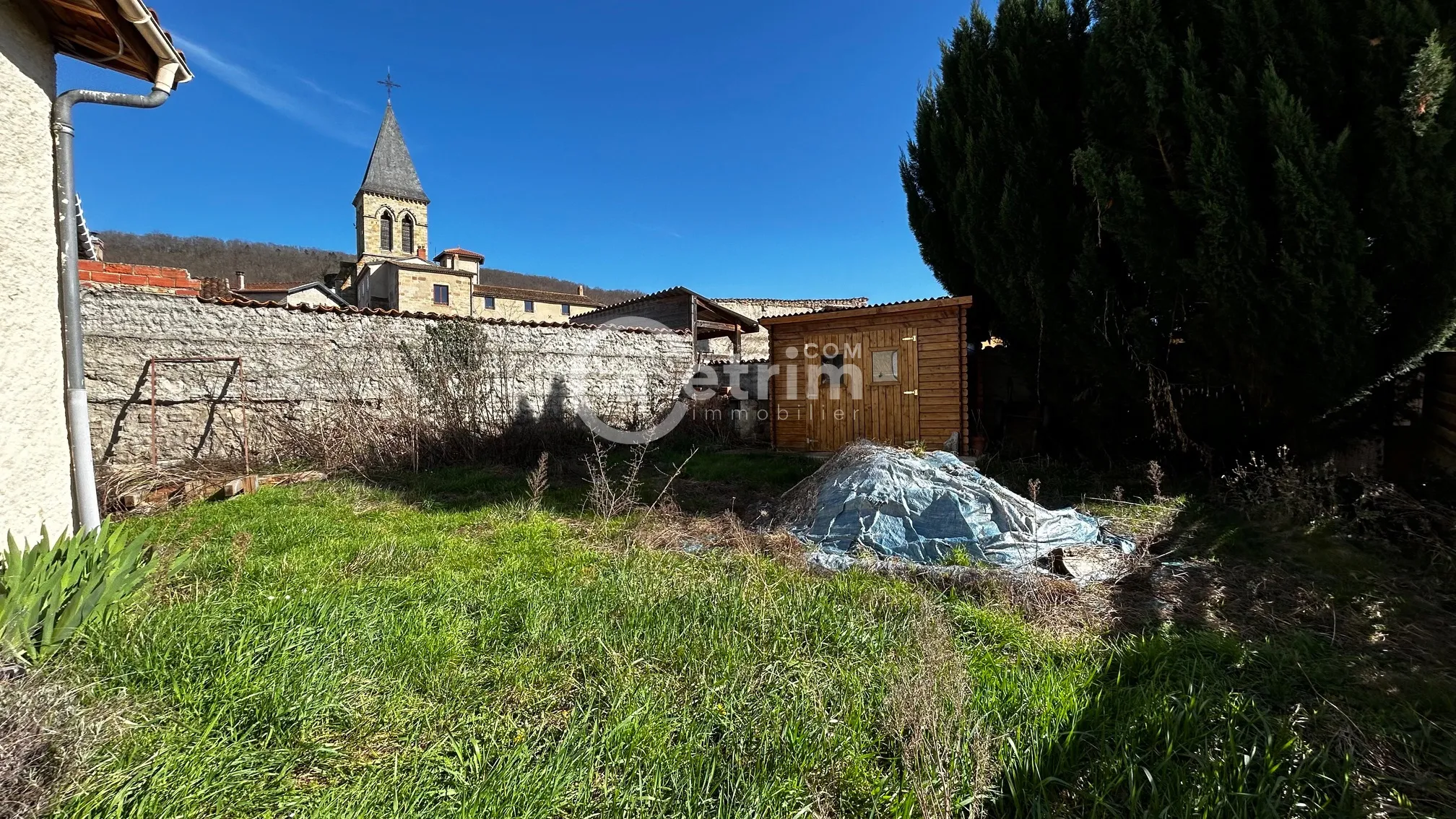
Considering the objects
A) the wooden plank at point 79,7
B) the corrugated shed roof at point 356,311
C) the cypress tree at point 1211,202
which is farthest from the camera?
the corrugated shed roof at point 356,311

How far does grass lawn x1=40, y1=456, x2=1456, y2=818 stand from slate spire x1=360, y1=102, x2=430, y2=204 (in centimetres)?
4360

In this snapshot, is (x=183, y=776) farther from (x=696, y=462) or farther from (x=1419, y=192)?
(x=1419, y=192)

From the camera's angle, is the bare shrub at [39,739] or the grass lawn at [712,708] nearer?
the bare shrub at [39,739]

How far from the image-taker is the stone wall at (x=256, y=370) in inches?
274

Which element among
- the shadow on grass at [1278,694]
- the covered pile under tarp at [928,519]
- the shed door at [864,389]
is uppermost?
the shed door at [864,389]

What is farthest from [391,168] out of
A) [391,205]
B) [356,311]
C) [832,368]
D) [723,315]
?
[832,368]

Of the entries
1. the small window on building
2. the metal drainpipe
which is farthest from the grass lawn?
the small window on building

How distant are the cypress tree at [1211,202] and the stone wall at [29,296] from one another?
8.21 m

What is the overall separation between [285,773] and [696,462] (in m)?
7.10

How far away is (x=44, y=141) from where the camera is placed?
124 inches

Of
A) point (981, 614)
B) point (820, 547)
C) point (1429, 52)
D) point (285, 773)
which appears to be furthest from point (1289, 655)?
point (1429, 52)

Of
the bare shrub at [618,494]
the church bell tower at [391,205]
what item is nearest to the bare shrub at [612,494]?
the bare shrub at [618,494]

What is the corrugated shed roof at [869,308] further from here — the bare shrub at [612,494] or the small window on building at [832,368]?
the bare shrub at [612,494]

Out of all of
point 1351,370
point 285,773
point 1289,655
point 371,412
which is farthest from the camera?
point 371,412
